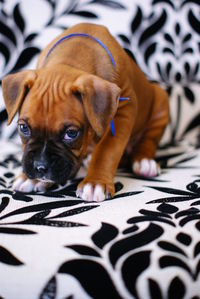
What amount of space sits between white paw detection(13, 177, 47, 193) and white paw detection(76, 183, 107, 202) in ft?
0.70

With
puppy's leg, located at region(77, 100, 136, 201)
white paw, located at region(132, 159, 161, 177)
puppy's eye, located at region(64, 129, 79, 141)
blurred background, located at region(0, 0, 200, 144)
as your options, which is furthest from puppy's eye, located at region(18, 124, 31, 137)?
blurred background, located at region(0, 0, 200, 144)

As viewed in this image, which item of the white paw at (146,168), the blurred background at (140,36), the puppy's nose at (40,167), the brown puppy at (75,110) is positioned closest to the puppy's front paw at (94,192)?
the brown puppy at (75,110)

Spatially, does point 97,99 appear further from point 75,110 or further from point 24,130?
point 24,130

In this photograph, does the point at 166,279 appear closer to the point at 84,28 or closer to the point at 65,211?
the point at 65,211

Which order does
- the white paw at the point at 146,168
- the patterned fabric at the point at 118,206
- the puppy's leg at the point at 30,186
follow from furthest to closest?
the white paw at the point at 146,168
the puppy's leg at the point at 30,186
the patterned fabric at the point at 118,206

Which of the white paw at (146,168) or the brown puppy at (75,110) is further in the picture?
the white paw at (146,168)

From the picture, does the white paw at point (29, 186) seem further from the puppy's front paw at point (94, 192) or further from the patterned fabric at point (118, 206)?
the puppy's front paw at point (94, 192)

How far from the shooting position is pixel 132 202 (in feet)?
4.95

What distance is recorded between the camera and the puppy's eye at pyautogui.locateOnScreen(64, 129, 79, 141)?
154 centimetres

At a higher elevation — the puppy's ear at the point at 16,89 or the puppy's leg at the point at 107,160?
the puppy's ear at the point at 16,89

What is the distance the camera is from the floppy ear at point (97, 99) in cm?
154

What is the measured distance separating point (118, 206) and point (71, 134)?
0.31 meters

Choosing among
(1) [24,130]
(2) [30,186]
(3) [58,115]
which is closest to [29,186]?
(2) [30,186]

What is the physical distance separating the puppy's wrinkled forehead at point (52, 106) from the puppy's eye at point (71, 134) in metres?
0.03
